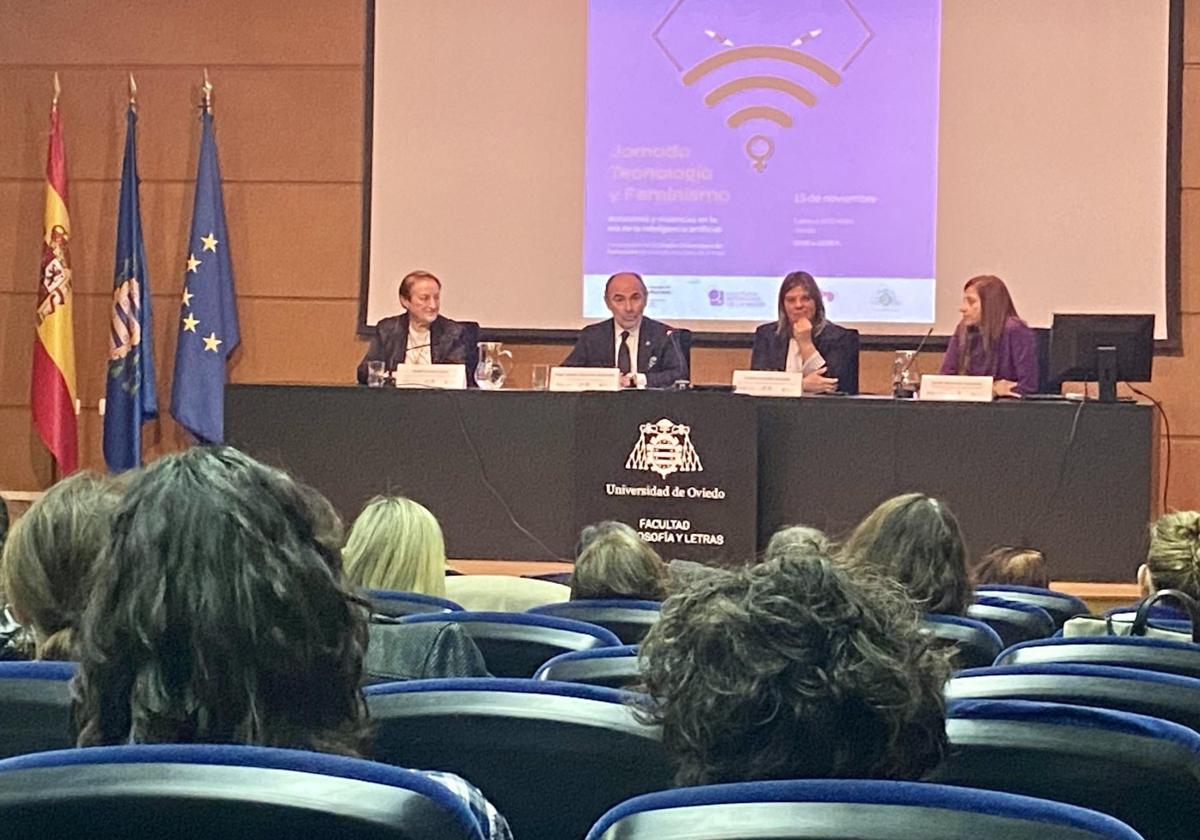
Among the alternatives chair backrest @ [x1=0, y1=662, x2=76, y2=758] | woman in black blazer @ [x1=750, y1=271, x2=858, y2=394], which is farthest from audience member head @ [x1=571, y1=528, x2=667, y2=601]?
woman in black blazer @ [x1=750, y1=271, x2=858, y2=394]

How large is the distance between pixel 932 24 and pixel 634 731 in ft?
20.7

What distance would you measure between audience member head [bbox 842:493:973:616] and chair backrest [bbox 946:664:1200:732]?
95 cm

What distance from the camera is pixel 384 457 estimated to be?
19.5ft

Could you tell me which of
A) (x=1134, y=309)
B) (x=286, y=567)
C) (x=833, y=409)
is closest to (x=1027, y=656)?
(x=286, y=567)

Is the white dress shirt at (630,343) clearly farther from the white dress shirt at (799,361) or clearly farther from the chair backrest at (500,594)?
the chair backrest at (500,594)

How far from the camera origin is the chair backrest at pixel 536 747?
55.0 inches

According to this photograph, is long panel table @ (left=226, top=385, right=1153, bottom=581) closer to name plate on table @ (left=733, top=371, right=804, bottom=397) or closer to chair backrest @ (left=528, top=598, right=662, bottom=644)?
name plate on table @ (left=733, top=371, right=804, bottom=397)

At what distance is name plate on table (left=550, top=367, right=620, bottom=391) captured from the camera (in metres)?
5.87

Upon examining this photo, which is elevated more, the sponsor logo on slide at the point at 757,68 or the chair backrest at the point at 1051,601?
the sponsor logo on slide at the point at 757,68

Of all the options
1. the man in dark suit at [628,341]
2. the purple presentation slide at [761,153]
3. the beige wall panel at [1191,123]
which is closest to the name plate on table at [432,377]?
the man in dark suit at [628,341]

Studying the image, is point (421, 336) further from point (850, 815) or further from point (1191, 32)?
point (850, 815)

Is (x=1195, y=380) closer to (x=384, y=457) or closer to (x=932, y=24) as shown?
(x=932, y=24)

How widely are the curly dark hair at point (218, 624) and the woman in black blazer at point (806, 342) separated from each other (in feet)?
16.3

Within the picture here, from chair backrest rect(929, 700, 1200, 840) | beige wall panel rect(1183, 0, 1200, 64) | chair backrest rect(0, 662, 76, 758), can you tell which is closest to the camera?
chair backrest rect(929, 700, 1200, 840)
